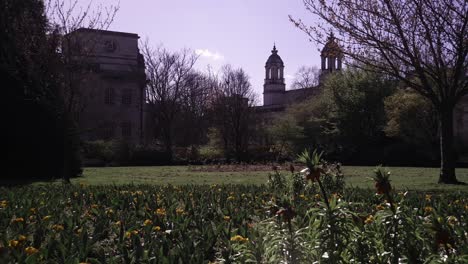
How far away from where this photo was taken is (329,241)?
3123mm

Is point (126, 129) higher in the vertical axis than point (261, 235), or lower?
higher

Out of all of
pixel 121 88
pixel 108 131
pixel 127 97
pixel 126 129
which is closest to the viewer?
pixel 108 131

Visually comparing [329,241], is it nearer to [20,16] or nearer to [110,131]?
[20,16]

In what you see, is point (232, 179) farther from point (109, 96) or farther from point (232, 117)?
point (109, 96)

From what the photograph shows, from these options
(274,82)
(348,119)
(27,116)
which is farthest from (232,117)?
(274,82)

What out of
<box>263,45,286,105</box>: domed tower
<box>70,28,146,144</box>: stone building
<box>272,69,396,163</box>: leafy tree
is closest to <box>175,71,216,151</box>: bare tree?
<box>70,28,146,144</box>: stone building

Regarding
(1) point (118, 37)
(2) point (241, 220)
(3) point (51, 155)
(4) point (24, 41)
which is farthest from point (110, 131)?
(2) point (241, 220)

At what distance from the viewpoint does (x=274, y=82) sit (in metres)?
79.3

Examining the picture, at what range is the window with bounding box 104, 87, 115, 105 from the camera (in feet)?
174

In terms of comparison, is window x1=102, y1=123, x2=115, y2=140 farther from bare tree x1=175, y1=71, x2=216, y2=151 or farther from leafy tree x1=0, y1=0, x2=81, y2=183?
leafy tree x1=0, y1=0, x2=81, y2=183

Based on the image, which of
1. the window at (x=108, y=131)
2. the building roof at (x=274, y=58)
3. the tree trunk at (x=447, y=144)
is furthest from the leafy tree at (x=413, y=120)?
the building roof at (x=274, y=58)

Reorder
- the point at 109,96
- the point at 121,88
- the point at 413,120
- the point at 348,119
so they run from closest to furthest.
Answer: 1. the point at 413,120
2. the point at 348,119
3. the point at 109,96
4. the point at 121,88

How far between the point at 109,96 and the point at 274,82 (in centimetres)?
3261

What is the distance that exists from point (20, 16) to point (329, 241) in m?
17.0
